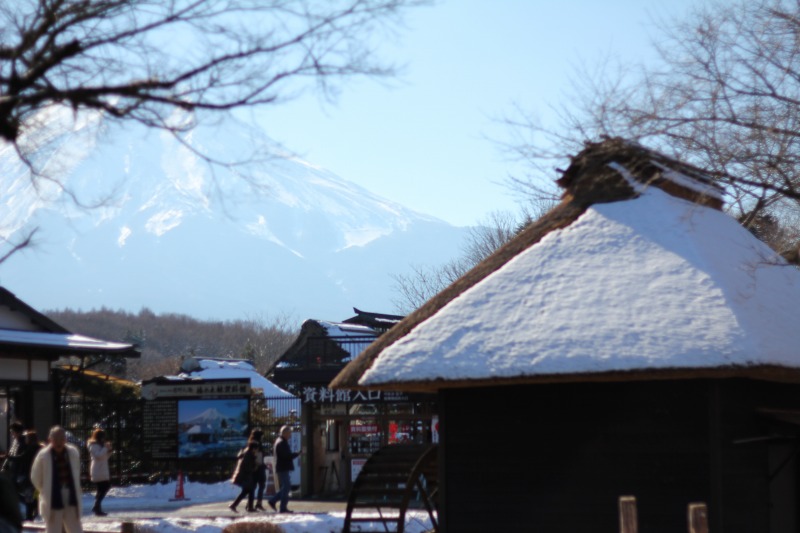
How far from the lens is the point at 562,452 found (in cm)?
1571

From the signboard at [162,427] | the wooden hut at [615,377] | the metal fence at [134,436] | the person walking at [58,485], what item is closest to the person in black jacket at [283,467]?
the signboard at [162,427]

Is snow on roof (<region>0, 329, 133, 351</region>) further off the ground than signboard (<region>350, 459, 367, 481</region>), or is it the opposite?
snow on roof (<region>0, 329, 133, 351</region>)

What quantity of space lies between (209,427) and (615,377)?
16.7m

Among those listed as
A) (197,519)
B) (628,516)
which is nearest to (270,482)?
(197,519)

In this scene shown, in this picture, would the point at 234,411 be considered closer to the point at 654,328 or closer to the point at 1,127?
the point at 654,328

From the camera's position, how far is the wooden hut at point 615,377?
589 inches

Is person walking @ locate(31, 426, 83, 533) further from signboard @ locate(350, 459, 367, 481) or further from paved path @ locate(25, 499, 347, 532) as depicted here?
signboard @ locate(350, 459, 367, 481)

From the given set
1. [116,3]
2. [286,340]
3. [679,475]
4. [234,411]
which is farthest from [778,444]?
[286,340]

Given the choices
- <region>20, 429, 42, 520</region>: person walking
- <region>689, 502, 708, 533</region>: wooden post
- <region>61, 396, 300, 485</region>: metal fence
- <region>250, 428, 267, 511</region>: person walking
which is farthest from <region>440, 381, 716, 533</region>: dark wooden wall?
<region>61, 396, 300, 485</region>: metal fence

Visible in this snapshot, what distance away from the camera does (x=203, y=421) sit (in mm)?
29641

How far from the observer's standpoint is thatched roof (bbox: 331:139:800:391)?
48.8ft

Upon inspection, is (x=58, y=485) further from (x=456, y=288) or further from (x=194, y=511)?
(x=194, y=511)

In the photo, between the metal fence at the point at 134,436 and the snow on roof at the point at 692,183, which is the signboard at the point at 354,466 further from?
the snow on roof at the point at 692,183

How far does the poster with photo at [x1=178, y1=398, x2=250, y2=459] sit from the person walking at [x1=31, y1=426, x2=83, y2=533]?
13501mm
